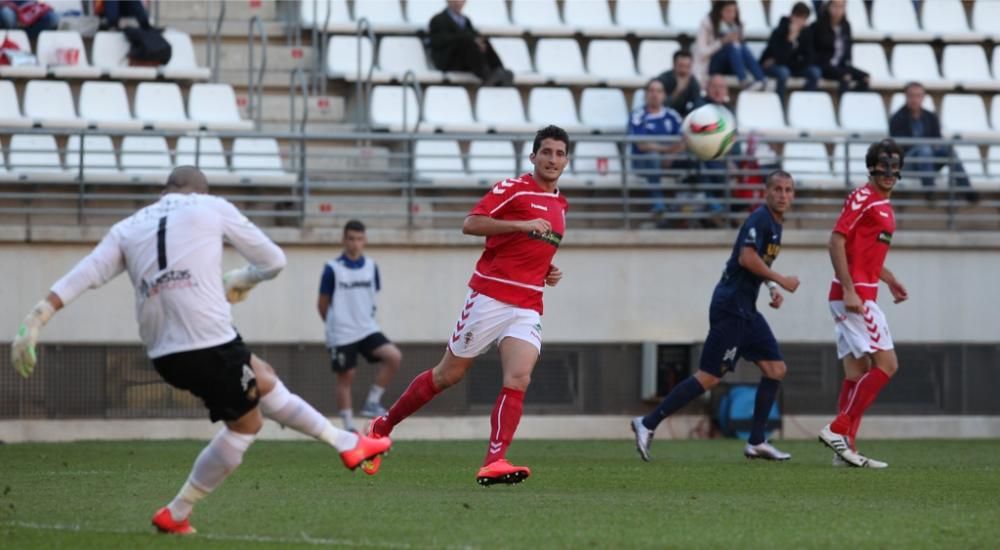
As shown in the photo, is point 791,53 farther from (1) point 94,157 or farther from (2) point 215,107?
(1) point 94,157

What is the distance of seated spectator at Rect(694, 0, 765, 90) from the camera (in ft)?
71.5

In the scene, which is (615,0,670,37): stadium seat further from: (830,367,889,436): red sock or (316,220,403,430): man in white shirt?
(830,367,889,436): red sock

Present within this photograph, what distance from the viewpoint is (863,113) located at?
22.5 m

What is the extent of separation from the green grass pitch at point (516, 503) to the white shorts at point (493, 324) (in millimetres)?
910

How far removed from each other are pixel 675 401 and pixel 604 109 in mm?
8273

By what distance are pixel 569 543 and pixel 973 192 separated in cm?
1460

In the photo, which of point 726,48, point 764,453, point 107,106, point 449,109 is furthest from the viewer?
point 726,48

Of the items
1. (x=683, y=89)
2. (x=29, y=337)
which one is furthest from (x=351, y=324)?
(x=29, y=337)

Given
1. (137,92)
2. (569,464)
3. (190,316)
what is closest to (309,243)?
(137,92)

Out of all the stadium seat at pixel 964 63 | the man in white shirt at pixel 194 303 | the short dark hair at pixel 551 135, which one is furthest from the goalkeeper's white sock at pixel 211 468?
the stadium seat at pixel 964 63

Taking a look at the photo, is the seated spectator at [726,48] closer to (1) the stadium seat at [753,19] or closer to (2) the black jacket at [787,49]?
(2) the black jacket at [787,49]

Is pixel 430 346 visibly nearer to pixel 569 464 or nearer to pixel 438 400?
pixel 438 400

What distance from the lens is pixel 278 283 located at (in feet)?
61.1

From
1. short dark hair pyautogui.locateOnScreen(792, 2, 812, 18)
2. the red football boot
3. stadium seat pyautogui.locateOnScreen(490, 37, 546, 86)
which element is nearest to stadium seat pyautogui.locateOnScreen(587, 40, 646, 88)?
stadium seat pyautogui.locateOnScreen(490, 37, 546, 86)
